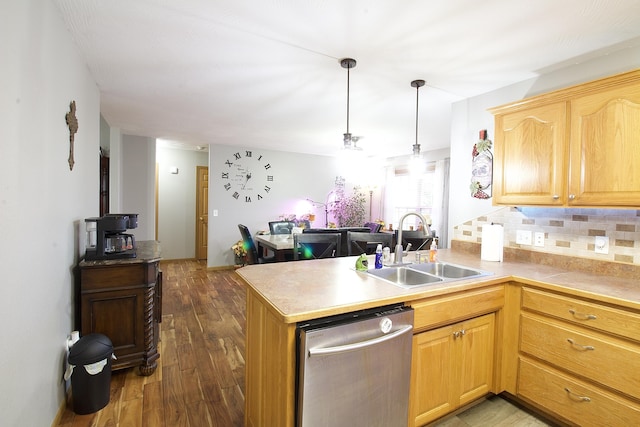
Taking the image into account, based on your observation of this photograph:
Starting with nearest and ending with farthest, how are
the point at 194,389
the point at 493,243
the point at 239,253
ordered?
the point at 194,389, the point at 493,243, the point at 239,253

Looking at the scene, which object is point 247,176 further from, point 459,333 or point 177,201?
point 459,333

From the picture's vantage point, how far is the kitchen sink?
6.44 feet

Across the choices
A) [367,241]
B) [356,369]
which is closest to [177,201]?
[367,241]

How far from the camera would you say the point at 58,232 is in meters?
1.79

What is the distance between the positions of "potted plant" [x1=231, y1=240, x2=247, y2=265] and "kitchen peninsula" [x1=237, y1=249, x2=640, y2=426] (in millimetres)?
3847

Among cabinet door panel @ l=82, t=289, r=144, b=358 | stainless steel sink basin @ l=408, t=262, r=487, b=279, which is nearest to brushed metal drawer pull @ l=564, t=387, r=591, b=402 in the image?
stainless steel sink basin @ l=408, t=262, r=487, b=279

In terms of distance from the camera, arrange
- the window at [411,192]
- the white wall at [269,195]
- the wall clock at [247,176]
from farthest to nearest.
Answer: the window at [411,192], the wall clock at [247,176], the white wall at [269,195]

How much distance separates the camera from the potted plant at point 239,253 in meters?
5.67

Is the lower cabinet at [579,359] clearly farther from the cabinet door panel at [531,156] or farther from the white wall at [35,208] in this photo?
the white wall at [35,208]

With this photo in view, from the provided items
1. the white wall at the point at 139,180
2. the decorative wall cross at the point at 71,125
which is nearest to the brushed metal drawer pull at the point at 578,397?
the decorative wall cross at the point at 71,125

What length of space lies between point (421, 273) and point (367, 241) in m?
0.96

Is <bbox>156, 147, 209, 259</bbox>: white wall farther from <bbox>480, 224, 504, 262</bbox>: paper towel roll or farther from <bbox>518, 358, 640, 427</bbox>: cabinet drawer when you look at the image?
<bbox>518, 358, 640, 427</bbox>: cabinet drawer

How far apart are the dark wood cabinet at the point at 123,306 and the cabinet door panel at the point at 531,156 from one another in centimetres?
275

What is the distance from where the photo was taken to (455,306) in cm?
169
